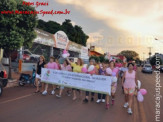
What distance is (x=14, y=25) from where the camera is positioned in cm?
864

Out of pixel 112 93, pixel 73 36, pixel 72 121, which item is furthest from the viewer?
pixel 73 36

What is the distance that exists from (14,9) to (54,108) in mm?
5998

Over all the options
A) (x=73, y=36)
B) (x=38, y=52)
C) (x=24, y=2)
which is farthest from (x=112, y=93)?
(x=73, y=36)

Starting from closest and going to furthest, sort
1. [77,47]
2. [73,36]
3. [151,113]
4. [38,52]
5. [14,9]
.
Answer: [151,113] → [14,9] → [38,52] → [77,47] → [73,36]

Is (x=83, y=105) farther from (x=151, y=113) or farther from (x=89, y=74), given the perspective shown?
(x=151, y=113)

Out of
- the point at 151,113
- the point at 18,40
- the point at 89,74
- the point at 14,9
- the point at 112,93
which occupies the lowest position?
the point at 151,113

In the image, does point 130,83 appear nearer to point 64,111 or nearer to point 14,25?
point 64,111

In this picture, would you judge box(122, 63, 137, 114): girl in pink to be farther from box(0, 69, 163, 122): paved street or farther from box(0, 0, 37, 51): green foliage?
box(0, 0, 37, 51): green foliage

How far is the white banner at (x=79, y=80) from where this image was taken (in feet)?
19.3

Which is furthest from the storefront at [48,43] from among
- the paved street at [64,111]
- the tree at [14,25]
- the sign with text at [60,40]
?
the paved street at [64,111]

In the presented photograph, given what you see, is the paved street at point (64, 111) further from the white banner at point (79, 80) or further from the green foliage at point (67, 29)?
the green foliage at point (67, 29)

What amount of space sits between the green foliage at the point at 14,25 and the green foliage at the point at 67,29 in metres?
28.8

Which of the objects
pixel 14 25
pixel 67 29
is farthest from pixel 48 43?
pixel 67 29

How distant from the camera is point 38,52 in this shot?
21.2 metres
